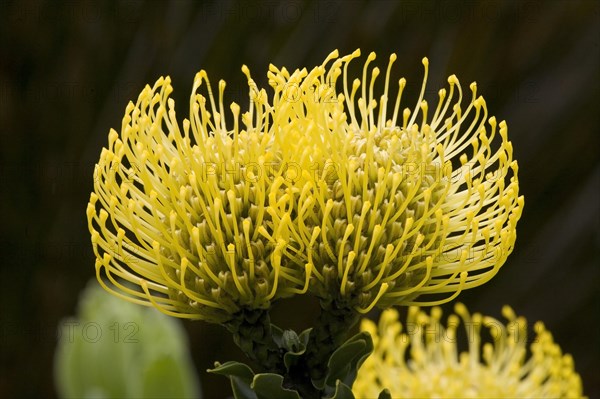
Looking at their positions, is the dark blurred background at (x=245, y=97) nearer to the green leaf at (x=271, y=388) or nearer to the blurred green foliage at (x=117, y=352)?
the blurred green foliage at (x=117, y=352)

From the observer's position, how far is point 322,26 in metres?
2.73

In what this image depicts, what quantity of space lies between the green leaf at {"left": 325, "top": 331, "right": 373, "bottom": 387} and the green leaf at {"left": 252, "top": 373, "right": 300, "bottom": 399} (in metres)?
0.05

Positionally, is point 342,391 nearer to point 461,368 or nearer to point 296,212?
point 296,212

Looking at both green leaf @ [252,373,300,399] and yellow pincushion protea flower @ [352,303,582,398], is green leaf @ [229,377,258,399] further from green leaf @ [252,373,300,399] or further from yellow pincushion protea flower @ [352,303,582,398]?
yellow pincushion protea flower @ [352,303,582,398]

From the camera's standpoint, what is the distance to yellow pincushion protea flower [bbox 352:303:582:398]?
137cm

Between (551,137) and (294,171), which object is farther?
(551,137)

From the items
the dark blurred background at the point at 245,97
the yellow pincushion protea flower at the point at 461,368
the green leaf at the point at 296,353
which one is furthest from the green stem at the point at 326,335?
the dark blurred background at the point at 245,97

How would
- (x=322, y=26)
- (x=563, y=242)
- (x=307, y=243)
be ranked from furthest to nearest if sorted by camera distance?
(x=563, y=242), (x=322, y=26), (x=307, y=243)

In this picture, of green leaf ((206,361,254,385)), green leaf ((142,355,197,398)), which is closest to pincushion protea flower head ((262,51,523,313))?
green leaf ((206,361,254,385))

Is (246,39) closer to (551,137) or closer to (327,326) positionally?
(551,137)

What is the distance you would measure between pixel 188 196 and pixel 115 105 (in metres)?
2.02

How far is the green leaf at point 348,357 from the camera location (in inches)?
36.1

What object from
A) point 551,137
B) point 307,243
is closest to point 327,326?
point 307,243

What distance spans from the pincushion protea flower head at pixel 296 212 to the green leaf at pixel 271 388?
7cm
